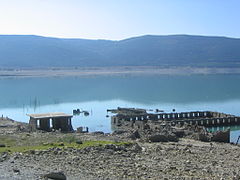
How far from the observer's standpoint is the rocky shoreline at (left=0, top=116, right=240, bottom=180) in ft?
44.0

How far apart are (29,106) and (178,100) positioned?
943 inches

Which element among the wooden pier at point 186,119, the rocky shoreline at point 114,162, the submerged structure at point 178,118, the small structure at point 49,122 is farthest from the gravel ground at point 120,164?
the wooden pier at point 186,119

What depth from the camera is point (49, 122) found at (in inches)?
1121

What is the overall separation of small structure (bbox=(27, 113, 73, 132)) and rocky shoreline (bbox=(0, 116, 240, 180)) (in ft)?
22.8

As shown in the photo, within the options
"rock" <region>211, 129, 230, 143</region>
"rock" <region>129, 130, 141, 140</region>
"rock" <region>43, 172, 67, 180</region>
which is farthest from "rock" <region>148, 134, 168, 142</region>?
"rock" <region>43, 172, 67, 180</region>

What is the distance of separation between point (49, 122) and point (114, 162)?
1369 centimetres

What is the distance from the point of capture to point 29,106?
2419 inches

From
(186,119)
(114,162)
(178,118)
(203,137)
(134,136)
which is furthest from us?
(178,118)

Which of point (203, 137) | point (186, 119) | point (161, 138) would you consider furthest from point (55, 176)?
point (186, 119)

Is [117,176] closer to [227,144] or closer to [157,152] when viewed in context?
[157,152]

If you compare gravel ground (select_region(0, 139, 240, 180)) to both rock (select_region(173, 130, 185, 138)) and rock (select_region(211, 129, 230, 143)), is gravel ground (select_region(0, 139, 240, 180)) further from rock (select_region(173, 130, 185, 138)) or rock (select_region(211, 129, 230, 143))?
rock (select_region(173, 130, 185, 138))

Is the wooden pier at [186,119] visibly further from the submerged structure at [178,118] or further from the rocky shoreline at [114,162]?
the rocky shoreline at [114,162]

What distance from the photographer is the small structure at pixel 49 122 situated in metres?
28.0

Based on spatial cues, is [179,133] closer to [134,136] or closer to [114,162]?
[134,136]
